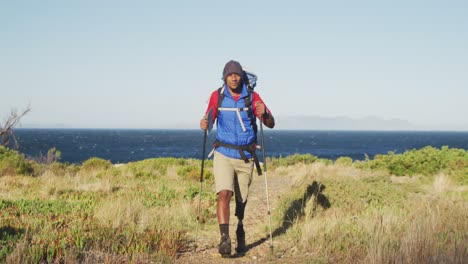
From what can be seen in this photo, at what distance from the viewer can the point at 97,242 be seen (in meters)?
5.78

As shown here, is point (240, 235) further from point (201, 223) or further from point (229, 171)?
point (201, 223)

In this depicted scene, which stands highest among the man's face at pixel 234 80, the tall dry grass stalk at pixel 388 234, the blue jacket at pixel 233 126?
the man's face at pixel 234 80

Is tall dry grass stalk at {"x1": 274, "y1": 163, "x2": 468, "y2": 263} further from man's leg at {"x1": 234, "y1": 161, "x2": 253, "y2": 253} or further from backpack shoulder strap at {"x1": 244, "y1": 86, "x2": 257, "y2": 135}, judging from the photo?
backpack shoulder strap at {"x1": 244, "y1": 86, "x2": 257, "y2": 135}

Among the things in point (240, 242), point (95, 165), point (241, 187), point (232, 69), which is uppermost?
point (232, 69)

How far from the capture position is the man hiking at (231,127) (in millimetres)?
6184

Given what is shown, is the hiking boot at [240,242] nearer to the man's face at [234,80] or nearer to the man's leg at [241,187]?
the man's leg at [241,187]

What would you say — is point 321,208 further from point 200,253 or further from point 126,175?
point 126,175

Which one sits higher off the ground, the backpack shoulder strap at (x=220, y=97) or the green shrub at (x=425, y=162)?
the backpack shoulder strap at (x=220, y=97)

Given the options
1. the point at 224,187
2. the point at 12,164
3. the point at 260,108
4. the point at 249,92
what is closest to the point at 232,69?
the point at 249,92

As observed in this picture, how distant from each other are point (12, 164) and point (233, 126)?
13207mm

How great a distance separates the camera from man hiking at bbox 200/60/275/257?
6184 millimetres

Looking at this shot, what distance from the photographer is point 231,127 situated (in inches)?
244

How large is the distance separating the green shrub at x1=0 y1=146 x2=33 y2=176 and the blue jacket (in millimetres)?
12687

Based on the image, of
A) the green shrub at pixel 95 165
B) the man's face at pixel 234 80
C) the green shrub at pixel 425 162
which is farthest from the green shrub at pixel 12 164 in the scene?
the green shrub at pixel 425 162
